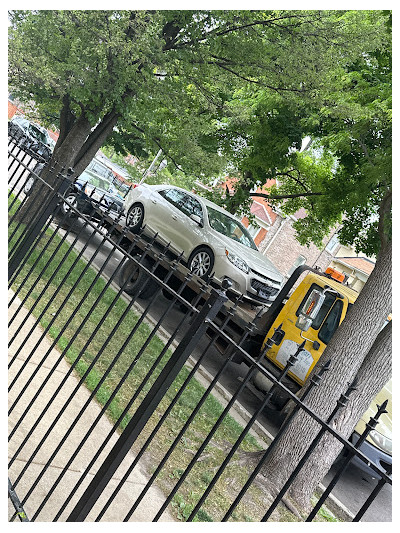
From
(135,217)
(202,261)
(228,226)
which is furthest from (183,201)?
(202,261)

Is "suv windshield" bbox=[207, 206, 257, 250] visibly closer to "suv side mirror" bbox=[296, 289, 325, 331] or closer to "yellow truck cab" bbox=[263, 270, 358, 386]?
"yellow truck cab" bbox=[263, 270, 358, 386]

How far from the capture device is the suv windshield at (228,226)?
11.0 meters

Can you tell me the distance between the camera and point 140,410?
325 centimetres

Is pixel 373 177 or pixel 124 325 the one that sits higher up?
pixel 373 177

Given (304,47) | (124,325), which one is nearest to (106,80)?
(304,47)

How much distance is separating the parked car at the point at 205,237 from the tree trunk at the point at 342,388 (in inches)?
142

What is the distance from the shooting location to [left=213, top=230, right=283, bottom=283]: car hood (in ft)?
32.7

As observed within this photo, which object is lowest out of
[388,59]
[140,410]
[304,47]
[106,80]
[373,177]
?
[140,410]

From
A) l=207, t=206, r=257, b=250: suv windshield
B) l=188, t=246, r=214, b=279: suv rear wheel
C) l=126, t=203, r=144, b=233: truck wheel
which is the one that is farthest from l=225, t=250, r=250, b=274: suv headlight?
l=126, t=203, r=144, b=233: truck wheel

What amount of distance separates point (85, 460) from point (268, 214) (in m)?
27.2

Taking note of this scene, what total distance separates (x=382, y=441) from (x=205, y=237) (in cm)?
498

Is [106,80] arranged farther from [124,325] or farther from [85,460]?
[85,460]

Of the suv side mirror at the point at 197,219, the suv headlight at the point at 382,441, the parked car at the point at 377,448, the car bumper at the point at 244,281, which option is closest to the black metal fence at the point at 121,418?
the car bumper at the point at 244,281

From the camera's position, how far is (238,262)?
9.82m
